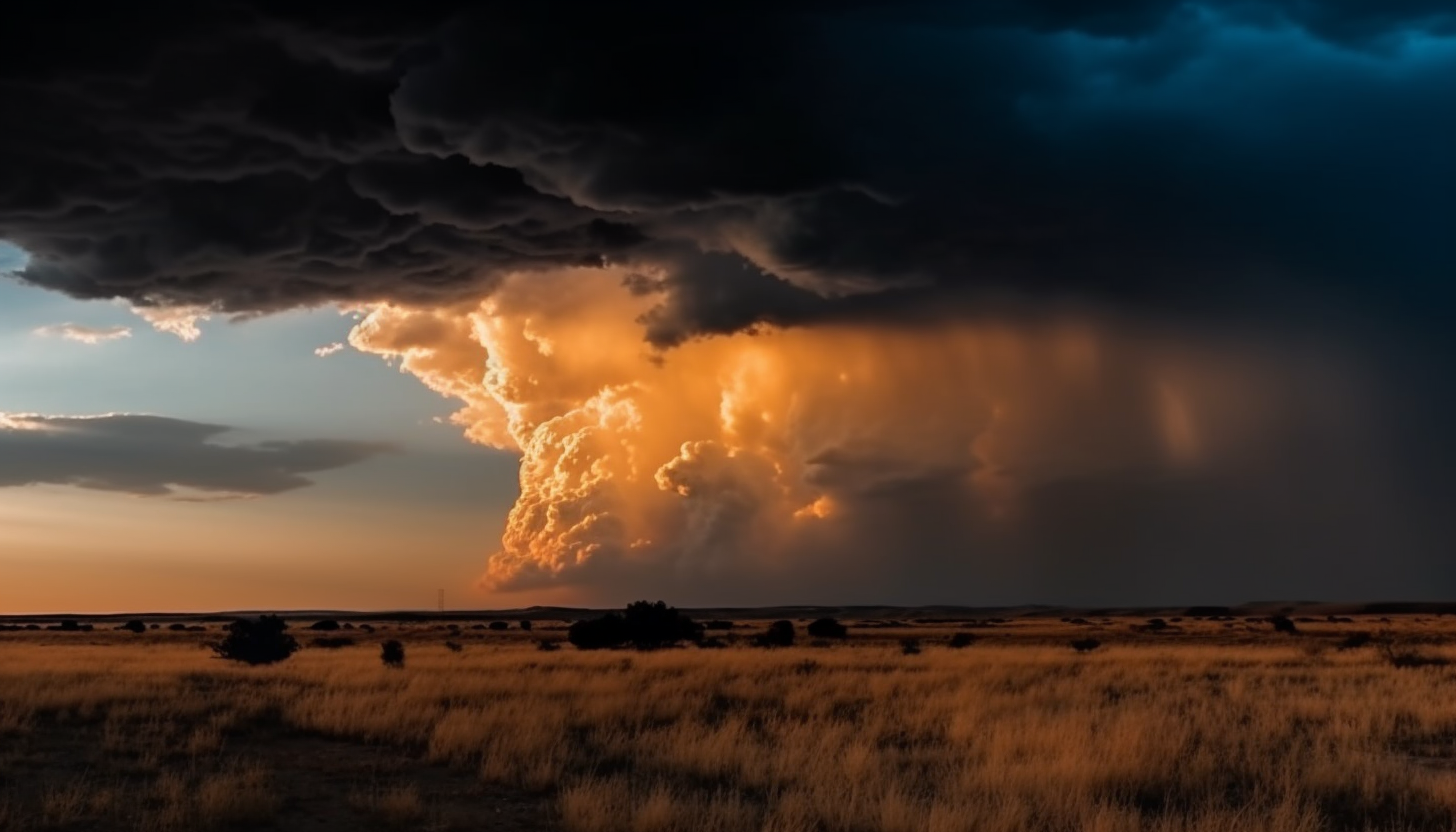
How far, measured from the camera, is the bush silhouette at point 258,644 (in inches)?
1670

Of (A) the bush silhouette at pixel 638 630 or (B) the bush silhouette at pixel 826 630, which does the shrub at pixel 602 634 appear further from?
(B) the bush silhouette at pixel 826 630

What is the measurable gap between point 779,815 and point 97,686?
64.7ft

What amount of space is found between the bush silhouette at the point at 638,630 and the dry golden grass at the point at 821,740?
20930mm

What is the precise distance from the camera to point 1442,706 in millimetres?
22938

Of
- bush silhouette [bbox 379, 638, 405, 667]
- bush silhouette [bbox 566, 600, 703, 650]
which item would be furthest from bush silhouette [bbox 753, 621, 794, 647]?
bush silhouette [bbox 379, 638, 405, 667]

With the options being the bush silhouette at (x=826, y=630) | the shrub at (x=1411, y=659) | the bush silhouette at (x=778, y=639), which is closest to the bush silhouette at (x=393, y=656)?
the bush silhouette at (x=778, y=639)

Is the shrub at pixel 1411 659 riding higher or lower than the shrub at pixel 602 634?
lower

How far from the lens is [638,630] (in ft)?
181

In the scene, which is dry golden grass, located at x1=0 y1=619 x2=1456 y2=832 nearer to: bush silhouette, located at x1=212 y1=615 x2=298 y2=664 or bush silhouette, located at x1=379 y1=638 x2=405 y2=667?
bush silhouette, located at x1=379 y1=638 x2=405 y2=667

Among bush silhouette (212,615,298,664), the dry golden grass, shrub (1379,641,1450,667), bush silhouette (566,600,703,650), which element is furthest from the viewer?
bush silhouette (566,600,703,650)

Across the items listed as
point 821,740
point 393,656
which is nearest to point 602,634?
point 393,656

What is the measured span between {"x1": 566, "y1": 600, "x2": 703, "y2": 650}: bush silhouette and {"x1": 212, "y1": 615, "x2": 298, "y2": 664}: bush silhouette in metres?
14.3

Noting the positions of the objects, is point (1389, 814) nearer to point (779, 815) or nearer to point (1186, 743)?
point (1186, 743)

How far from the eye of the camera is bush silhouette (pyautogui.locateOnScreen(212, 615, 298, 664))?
42406 mm
